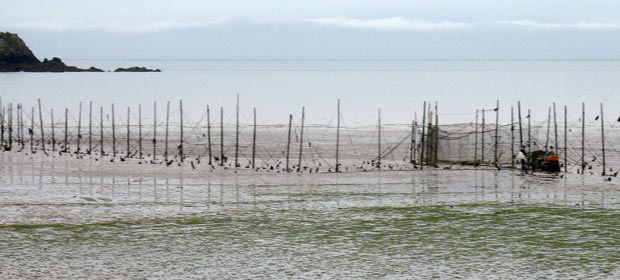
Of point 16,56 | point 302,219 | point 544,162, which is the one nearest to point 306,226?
point 302,219

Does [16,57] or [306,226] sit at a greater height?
[16,57]

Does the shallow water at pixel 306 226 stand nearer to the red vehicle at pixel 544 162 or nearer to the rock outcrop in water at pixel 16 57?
the red vehicle at pixel 544 162

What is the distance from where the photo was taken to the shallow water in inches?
536

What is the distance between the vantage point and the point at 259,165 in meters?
29.2

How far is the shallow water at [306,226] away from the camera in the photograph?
13.6 metres

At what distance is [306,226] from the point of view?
1708cm

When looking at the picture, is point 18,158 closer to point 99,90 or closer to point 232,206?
point 232,206

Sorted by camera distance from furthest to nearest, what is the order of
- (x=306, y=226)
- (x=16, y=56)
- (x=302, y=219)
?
(x=16, y=56), (x=302, y=219), (x=306, y=226)

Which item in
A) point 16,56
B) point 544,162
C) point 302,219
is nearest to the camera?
point 302,219

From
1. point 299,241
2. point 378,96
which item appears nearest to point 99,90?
point 378,96

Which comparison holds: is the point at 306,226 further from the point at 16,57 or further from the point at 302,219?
the point at 16,57

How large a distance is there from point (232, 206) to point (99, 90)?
90.8 m

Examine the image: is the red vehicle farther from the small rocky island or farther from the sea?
the small rocky island

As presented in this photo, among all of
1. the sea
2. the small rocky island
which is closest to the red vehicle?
the sea
